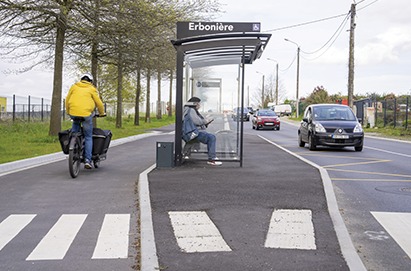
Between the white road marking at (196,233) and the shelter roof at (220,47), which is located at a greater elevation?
the shelter roof at (220,47)

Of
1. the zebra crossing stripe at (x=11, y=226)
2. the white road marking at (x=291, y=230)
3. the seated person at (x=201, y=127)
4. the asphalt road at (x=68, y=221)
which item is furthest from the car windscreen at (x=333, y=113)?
the zebra crossing stripe at (x=11, y=226)

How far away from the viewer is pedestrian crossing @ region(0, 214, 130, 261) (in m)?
6.00

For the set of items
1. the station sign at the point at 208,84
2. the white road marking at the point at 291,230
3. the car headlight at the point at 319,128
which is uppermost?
the station sign at the point at 208,84

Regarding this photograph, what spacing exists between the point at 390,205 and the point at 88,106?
6.00m

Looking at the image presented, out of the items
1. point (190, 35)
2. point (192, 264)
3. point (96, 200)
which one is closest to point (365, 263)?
point (192, 264)

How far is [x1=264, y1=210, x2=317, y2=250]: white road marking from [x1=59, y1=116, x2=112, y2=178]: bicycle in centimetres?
459

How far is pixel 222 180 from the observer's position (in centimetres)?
1054

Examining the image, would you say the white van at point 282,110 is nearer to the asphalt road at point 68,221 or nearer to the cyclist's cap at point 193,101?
the cyclist's cap at point 193,101

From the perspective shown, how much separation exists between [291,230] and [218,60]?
732 centimetres

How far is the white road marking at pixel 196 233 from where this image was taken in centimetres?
621

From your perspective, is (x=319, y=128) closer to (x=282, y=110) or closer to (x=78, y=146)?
(x=78, y=146)

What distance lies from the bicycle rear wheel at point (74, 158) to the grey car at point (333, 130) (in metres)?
10.6

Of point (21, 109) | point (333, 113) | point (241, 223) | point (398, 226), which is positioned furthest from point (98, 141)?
point (21, 109)

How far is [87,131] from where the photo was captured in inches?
455
